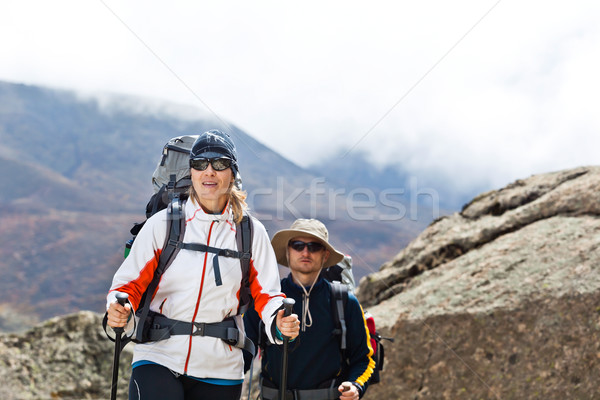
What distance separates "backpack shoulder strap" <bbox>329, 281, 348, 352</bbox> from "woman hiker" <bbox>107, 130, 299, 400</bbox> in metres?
0.95

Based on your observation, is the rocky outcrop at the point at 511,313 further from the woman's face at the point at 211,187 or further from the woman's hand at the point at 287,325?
the woman's face at the point at 211,187

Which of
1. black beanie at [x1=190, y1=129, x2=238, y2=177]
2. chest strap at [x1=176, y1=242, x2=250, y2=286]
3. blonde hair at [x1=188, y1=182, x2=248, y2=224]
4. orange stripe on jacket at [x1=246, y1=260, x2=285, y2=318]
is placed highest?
black beanie at [x1=190, y1=129, x2=238, y2=177]

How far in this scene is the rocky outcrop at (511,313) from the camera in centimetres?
620

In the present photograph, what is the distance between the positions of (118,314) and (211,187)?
1002mm

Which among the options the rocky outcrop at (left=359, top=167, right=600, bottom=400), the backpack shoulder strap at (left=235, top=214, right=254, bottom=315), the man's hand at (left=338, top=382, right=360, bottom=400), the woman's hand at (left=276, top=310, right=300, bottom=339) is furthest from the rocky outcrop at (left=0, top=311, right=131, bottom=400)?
the woman's hand at (left=276, top=310, right=300, bottom=339)

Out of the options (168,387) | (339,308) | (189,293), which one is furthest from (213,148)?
(339,308)

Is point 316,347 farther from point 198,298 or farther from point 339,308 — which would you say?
point 198,298

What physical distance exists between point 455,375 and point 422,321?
84 cm

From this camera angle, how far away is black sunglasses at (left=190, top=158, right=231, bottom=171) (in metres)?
3.42

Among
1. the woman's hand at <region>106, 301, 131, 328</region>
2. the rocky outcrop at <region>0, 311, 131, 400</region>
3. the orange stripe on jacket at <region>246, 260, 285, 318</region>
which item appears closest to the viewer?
the woman's hand at <region>106, 301, 131, 328</region>

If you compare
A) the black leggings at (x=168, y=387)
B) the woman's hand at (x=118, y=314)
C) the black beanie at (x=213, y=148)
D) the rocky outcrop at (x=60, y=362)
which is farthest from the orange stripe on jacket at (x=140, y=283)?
the rocky outcrop at (x=60, y=362)

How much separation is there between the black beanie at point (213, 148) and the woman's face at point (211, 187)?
84mm

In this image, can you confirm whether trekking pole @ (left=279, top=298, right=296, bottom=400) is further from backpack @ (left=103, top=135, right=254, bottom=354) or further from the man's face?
the man's face

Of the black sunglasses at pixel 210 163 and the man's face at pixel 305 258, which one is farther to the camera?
the man's face at pixel 305 258
